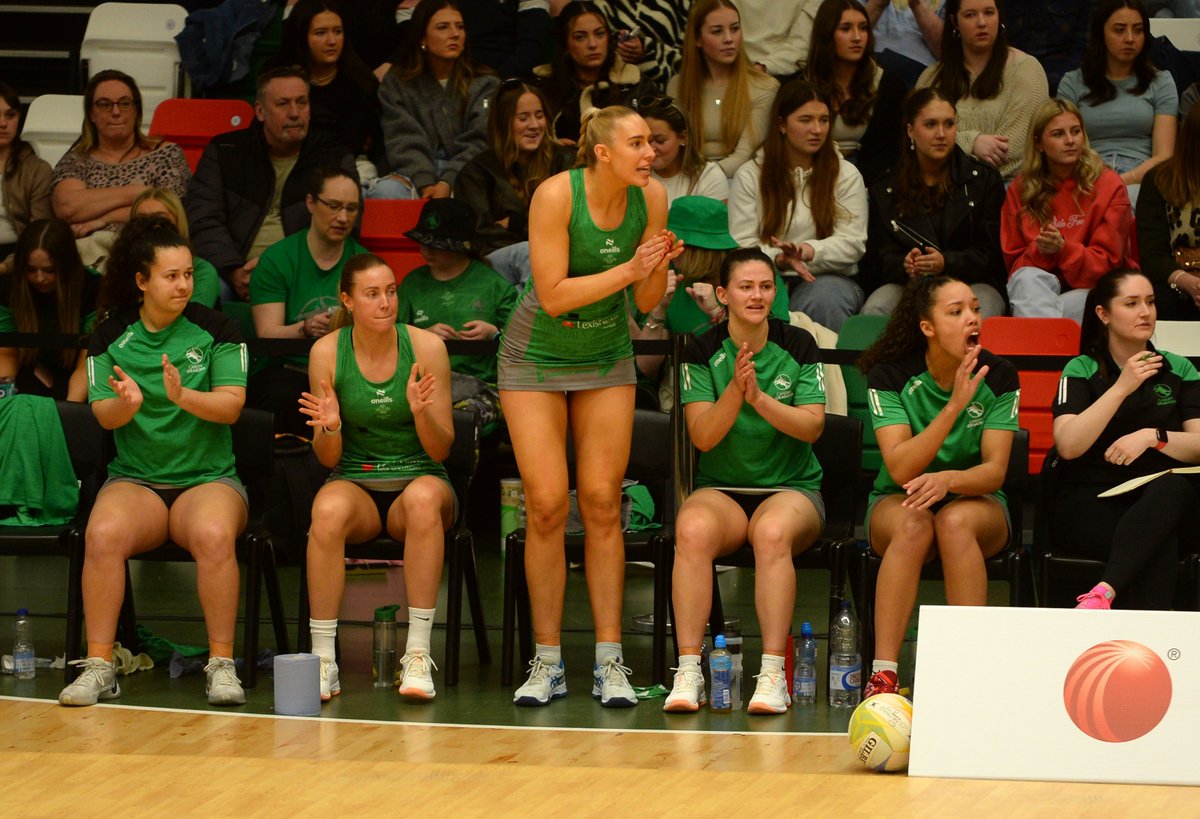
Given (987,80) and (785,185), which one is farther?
(987,80)

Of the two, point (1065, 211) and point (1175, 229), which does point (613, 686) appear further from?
point (1175, 229)

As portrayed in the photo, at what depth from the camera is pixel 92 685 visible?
14.7 feet

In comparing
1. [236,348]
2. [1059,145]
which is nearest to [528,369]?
[236,348]

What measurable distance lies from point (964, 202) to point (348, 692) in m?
3.15

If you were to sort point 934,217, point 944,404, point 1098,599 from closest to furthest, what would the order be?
point 1098,599, point 944,404, point 934,217

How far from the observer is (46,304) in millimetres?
5824

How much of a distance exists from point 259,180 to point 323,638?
9.17 ft

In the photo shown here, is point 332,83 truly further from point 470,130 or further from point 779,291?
point 779,291

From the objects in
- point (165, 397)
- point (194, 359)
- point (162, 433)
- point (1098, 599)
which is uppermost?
point (194, 359)

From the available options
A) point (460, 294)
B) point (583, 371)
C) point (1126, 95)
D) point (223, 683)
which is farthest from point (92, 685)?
point (1126, 95)

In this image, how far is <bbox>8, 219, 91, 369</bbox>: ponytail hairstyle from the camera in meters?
5.73

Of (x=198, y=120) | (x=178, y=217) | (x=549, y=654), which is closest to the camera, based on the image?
(x=549, y=654)

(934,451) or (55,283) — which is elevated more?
(55,283)

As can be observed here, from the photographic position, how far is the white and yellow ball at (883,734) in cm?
384
